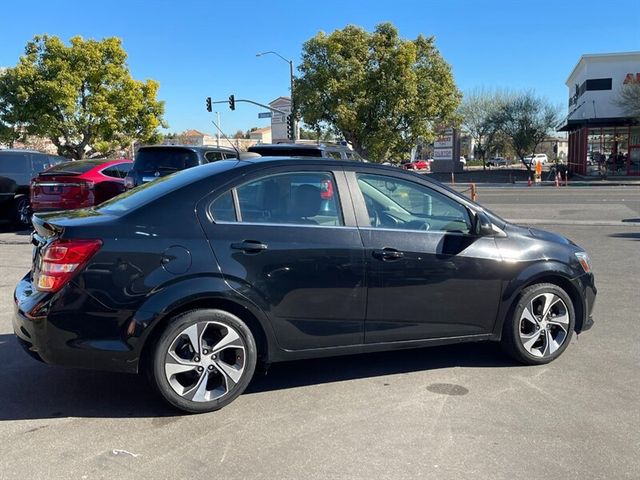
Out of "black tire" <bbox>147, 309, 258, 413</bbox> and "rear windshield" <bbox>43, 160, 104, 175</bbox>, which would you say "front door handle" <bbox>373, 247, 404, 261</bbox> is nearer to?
"black tire" <bbox>147, 309, 258, 413</bbox>

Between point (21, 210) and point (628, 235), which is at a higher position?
point (21, 210)

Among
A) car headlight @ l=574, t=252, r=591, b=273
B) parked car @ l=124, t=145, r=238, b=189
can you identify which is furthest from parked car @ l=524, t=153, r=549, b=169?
car headlight @ l=574, t=252, r=591, b=273

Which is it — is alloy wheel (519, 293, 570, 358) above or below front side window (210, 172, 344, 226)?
below

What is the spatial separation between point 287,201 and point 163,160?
641 centimetres

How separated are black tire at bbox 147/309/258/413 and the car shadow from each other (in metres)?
0.17

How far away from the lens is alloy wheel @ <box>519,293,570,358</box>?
4672 mm

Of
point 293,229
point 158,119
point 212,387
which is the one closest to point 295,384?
point 212,387

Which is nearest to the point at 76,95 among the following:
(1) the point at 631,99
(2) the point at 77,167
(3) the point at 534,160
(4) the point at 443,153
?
(2) the point at 77,167

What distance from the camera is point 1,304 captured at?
6438 mm

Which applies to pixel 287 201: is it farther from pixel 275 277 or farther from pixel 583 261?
pixel 583 261

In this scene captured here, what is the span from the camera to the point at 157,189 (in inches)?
165

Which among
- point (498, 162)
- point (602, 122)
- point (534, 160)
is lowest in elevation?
point (534, 160)

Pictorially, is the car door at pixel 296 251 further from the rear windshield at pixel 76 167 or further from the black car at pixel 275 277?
the rear windshield at pixel 76 167

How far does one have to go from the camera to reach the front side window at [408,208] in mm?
4355
